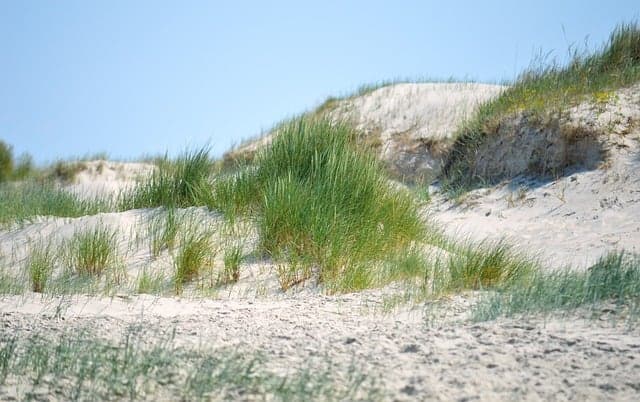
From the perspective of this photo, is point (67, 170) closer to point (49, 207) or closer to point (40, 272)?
point (49, 207)

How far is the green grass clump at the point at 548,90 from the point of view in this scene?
10.0 m

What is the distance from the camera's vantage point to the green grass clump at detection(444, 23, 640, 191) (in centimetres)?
1005

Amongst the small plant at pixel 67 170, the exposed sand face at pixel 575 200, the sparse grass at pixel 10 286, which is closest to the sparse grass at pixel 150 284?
the sparse grass at pixel 10 286

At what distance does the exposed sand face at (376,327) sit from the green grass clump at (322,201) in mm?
320

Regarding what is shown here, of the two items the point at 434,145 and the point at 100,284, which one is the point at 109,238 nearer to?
the point at 100,284

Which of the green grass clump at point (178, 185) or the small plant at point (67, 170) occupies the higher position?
the green grass clump at point (178, 185)

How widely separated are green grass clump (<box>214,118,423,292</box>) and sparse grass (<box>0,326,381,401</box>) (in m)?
2.54

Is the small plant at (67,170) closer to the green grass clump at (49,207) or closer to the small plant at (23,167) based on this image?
the small plant at (23,167)

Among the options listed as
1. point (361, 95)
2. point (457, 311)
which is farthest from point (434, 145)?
point (457, 311)

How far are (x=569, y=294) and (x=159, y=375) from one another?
2216 mm

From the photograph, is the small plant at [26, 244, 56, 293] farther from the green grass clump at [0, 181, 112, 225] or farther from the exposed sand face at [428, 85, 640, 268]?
the exposed sand face at [428, 85, 640, 268]

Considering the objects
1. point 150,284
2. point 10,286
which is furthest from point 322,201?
point 10,286

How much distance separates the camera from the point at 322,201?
6605 millimetres

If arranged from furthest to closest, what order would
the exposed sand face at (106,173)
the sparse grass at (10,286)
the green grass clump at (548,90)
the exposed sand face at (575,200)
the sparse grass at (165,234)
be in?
1. the exposed sand face at (106,173)
2. the green grass clump at (548,90)
3. the exposed sand face at (575,200)
4. the sparse grass at (165,234)
5. the sparse grass at (10,286)
